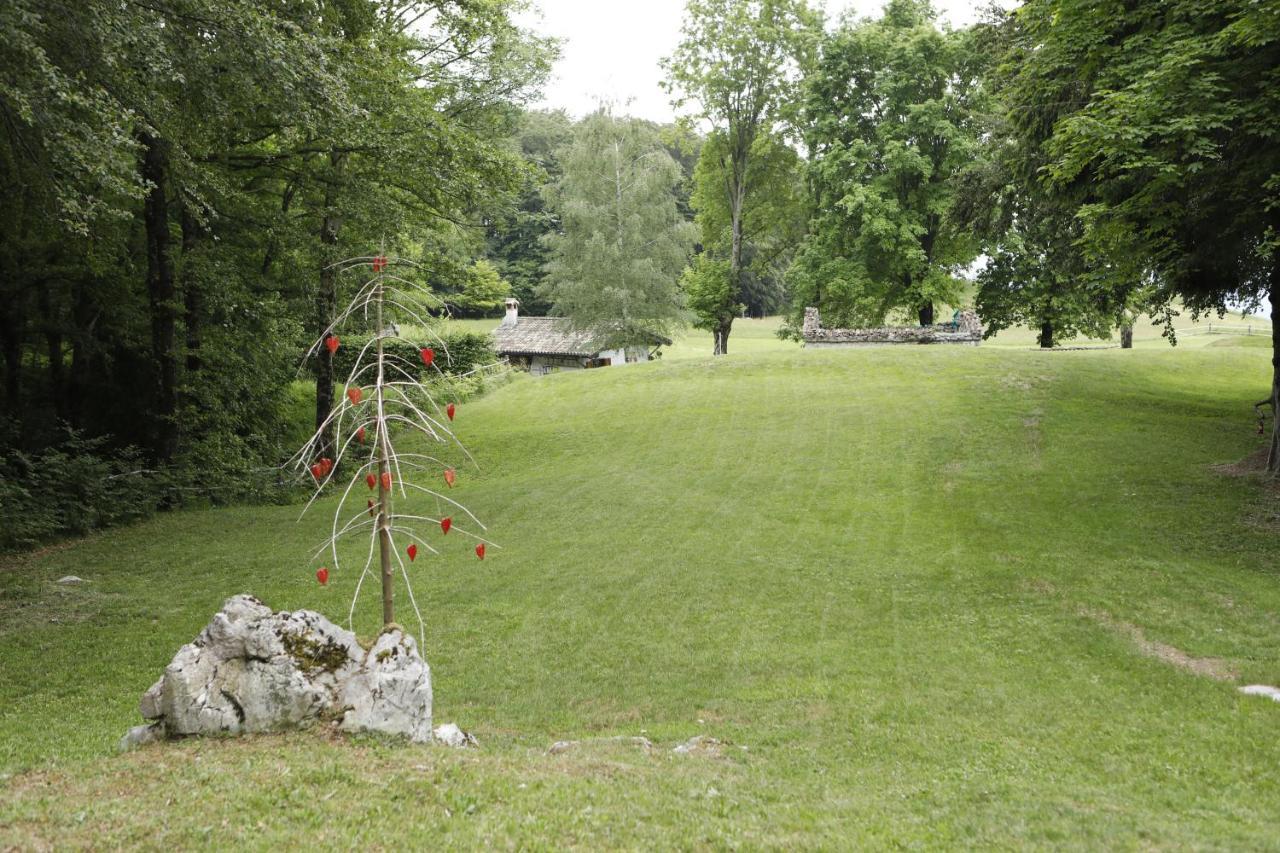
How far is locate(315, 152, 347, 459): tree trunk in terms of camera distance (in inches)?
837

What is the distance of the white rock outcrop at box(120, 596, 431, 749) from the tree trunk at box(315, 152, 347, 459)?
12670 millimetres

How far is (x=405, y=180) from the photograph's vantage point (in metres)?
21.7

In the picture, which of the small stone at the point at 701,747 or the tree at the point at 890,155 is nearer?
the small stone at the point at 701,747

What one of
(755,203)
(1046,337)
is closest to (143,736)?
(1046,337)

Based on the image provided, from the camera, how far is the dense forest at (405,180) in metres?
13.7

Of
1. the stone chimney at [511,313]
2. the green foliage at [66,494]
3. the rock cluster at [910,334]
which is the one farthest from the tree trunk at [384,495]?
the stone chimney at [511,313]

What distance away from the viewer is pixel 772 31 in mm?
43500

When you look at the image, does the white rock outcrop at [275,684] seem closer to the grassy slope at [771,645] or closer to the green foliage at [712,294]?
the grassy slope at [771,645]

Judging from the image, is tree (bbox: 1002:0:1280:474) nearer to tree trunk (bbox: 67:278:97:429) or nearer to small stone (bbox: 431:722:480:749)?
small stone (bbox: 431:722:480:749)

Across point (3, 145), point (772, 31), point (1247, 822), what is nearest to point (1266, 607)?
point (1247, 822)

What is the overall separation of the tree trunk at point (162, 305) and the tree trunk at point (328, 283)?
366 cm

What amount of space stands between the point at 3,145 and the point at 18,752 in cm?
1253

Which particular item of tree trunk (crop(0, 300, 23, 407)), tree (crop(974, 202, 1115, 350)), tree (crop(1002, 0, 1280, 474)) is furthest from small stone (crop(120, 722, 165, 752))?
tree (crop(974, 202, 1115, 350))

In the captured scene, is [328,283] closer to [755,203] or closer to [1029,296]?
[1029,296]
